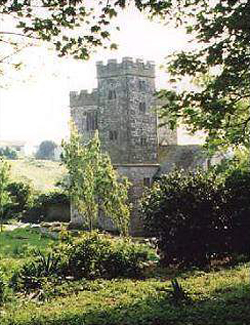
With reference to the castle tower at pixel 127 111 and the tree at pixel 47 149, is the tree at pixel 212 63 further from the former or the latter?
the tree at pixel 47 149

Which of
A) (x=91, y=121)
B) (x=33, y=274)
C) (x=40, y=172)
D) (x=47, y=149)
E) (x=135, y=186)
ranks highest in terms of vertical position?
(x=47, y=149)

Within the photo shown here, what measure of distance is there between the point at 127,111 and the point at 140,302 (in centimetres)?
3574

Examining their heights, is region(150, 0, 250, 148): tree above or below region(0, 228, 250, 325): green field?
above

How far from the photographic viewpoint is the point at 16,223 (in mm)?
50719

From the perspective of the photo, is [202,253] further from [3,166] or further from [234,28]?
[3,166]

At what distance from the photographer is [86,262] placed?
15.1m

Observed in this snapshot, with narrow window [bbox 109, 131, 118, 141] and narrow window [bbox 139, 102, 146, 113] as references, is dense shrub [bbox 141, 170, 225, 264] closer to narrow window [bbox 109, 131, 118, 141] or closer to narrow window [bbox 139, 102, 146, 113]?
narrow window [bbox 109, 131, 118, 141]

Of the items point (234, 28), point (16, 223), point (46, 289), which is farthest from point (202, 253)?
point (16, 223)

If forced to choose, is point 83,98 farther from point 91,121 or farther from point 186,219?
point 186,219

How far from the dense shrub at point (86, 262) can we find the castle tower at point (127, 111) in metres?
29.3

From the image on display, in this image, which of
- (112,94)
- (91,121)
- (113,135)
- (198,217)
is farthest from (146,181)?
(198,217)

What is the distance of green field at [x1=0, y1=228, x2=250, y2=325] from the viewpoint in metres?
8.74

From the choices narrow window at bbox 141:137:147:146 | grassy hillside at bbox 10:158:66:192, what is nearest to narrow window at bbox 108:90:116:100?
narrow window at bbox 141:137:147:146

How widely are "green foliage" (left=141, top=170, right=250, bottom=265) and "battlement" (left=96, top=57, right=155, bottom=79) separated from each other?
28.9 m
